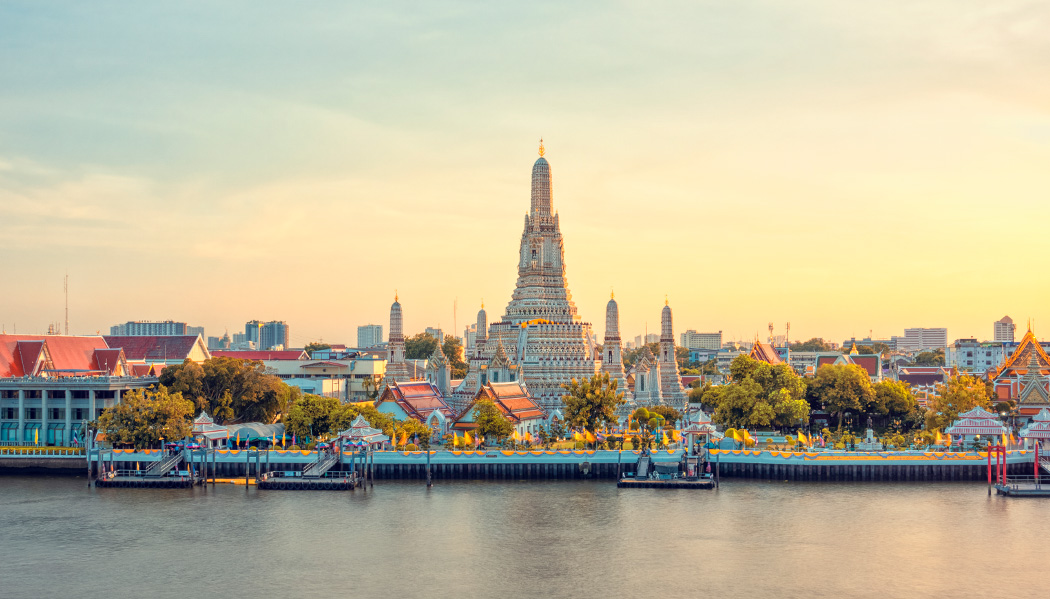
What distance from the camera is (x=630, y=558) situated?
50.3 meters

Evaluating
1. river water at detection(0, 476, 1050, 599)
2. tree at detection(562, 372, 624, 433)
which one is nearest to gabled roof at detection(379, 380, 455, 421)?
tree at detection(562, 372, 624, 433)

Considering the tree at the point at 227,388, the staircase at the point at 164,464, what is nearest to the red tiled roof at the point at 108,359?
the tree at the point at 227,388

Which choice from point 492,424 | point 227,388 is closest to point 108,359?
point 227,388

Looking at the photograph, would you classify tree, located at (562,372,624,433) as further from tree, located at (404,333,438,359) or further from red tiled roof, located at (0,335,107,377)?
tree, located at (404,333,438,359)

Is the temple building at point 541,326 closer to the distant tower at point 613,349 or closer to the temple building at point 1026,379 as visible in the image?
the distant tower at point 613,349

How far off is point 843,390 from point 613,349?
94.5 feet

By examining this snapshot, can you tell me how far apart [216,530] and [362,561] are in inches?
417

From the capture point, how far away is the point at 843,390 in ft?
316

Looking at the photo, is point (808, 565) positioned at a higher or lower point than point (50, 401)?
lower

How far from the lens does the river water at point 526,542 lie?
45.8 meters

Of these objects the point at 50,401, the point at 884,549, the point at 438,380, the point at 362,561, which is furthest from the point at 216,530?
the point at 438,380

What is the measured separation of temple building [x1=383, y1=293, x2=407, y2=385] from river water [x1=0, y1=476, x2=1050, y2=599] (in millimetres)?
52662

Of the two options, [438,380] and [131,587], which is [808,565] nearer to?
[131,587]

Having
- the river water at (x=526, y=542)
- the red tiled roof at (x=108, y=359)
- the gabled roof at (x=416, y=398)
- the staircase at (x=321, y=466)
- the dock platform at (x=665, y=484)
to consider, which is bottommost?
the river water at (x=526, y=542)
